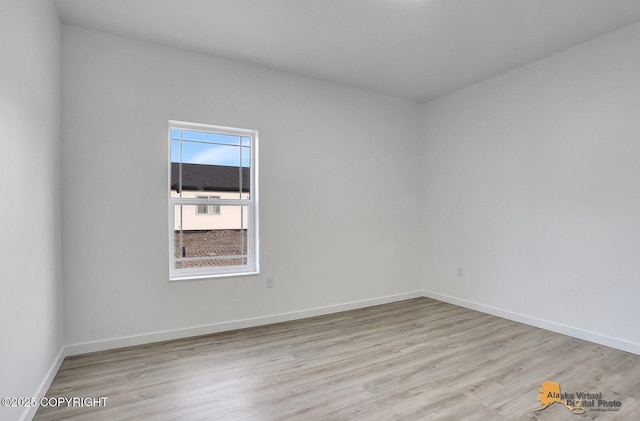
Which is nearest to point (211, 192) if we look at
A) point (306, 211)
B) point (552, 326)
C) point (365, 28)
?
point (306, 211)

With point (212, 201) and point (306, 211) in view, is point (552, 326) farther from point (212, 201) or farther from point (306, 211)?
point (212, 201)

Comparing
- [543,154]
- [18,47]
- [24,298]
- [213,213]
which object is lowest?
[24,298]

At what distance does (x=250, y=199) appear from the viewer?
3707 mm

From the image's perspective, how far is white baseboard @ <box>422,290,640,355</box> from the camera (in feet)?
9.49

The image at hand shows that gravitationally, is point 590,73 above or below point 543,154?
above

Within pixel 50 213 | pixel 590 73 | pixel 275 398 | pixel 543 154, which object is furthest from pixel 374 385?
pixel 590 73

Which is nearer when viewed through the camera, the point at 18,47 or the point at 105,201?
the point at 18,47

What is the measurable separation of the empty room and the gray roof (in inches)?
0.8

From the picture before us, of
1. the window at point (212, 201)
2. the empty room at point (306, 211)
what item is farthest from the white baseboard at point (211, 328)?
the window at point (212, 201)

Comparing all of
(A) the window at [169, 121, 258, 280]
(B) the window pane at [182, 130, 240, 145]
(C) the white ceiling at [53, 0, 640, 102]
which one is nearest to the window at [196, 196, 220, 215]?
(A) the window at [169, 121, 258, 280]

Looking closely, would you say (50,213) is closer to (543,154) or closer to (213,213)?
(213,213)

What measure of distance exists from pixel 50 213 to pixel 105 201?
1.60 feet

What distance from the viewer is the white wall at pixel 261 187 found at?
287cm

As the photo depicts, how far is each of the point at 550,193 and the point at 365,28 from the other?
2459 millimetres
